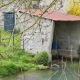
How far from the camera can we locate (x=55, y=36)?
638 inches

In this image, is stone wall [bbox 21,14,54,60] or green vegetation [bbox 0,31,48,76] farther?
stone wall [bbox 21,14,54,60]

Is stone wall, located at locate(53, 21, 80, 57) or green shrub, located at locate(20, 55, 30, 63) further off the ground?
stone wall, located at locate(53, 21, 80, 57)

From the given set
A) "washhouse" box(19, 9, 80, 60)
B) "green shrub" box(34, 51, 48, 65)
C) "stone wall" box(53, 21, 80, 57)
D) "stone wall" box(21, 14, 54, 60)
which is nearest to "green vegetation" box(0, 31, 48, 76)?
"green shrub" box(34, 51, 48, 65)

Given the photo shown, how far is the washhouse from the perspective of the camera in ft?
46.1

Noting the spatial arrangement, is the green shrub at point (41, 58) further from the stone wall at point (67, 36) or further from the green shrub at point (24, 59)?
the stone wall at point (67, 36)

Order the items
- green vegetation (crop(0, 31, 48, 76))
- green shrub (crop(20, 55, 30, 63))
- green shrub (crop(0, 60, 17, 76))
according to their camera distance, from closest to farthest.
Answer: green shrub (crop(0, 60, 17, 76))
green vegetation (crop(0, 31, 48, 76))
green shrub (crop(20, 55, 30, 63))

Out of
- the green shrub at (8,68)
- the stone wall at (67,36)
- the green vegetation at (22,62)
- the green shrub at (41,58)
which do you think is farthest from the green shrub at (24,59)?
the stone wall at (67,36)

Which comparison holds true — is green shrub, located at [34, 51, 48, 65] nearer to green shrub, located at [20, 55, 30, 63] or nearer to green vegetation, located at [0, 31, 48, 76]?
green vegetation, located at [0, 31, 48, 76]

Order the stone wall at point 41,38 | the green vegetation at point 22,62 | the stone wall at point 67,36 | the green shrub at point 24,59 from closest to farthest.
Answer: the green vegetation at point 22,62
the green shrub at point 24,59
the stone wall at point 41,38
the stone wall at point 67,36

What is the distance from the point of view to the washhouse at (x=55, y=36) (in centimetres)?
1405

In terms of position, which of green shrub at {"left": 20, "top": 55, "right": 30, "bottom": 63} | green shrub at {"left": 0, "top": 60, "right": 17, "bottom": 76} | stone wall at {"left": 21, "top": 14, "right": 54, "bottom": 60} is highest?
stone wall at {"left": 21, "top": 14, "right": 54, "bottom": 60}

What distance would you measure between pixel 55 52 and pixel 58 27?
1.36 m

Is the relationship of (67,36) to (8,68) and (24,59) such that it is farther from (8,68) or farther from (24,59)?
(8,68)

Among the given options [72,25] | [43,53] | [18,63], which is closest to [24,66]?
[18,63]
